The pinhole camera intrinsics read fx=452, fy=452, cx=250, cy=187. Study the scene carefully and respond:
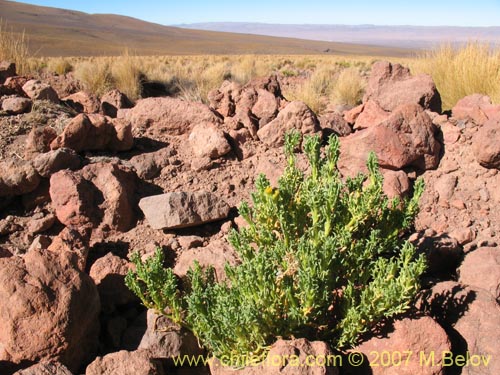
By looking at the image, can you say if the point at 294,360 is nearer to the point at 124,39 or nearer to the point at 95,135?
the point at 95,135

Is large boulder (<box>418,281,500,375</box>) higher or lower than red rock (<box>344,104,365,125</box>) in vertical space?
lower

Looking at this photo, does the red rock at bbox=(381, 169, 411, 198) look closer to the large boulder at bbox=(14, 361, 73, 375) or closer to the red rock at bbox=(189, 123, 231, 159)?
the red rock at bbox=(189, 123, 231, 159)

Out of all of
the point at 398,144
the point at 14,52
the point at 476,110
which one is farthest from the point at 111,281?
the point at 14,52

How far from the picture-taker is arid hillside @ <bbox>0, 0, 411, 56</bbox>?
164 ft

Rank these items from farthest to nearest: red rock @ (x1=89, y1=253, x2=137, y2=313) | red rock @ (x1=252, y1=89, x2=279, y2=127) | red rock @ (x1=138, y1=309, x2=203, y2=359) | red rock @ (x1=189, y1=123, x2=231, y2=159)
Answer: red rock @ (x1=252, y1=89, x2=279, y2=127), red rock @ (x1=189, y1=123, x2=231, y2=159), red rock @ (x1=89, y1=253, x2=137, y2=313), red rock @ (x1=138, y1=309, x2=203, y2=359)

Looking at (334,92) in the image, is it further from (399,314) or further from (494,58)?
(399,314)

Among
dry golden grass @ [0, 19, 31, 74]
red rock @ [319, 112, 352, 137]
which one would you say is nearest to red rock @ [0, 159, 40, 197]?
red rock @ [319, 112, 352, 137]

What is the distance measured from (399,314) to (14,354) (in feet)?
7.39

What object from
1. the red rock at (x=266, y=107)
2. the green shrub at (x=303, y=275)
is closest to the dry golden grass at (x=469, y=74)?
the red rock at (x=266, y=107)

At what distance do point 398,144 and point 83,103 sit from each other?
4.08 metres

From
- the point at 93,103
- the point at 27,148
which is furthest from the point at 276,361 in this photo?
the point at 93,103

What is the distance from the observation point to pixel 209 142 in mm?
4734

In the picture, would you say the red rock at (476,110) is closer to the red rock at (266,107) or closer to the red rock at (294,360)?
the red rock at (266,107)

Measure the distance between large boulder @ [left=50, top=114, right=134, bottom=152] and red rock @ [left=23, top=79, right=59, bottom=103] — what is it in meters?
1.31
